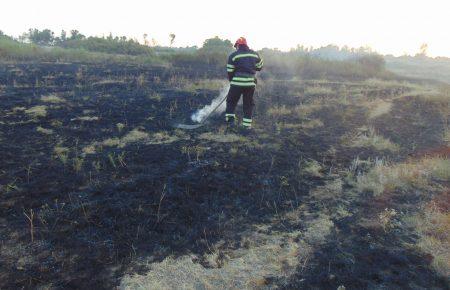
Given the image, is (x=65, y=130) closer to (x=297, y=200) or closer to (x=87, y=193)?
(x=87, y=193)

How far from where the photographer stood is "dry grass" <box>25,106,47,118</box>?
763cm

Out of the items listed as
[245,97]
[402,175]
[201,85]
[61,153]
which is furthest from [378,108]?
[61,153]

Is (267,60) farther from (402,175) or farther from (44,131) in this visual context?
(402,175)

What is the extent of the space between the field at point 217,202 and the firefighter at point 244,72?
0.63 metres

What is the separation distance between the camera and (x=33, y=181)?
14.5 ft

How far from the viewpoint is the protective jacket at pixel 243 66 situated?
718 cm

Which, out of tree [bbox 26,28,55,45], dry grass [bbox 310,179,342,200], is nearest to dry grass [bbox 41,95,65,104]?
dry grass [bbox 310,179,342,200]

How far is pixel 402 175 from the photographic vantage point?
5070 millimetres

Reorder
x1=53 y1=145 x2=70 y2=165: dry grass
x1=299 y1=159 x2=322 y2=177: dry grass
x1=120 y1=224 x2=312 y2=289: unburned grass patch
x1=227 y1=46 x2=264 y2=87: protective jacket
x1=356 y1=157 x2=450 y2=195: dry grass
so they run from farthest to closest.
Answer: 1. x1=227 y1=46 x2=264 y2=87: protective jacket
2. x1=299 y1=159 x2=322 y2=177: dry grass
3. x1=53 y1=145 x2=70 y2=165: dry grass
4. x1=356 y1=157 x2=450 y2=195: dry grass
5. x1=120 y1=224 x2=312 y2=289: unburned grass patch

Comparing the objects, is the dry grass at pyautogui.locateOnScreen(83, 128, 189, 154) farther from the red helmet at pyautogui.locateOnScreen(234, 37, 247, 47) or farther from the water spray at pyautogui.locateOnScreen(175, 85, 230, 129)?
the red helmet at pyautogui.locateOnScreen(234, 37, 247, 47)

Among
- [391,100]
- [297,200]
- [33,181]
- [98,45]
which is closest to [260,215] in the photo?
[297,200]

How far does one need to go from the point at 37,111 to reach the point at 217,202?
18.9 feet

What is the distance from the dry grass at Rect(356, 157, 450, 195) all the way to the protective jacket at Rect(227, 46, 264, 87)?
3.09 meters

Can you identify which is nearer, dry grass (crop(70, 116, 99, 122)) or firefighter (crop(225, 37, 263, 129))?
firefighter (crop(225, 37, 263, 129))
